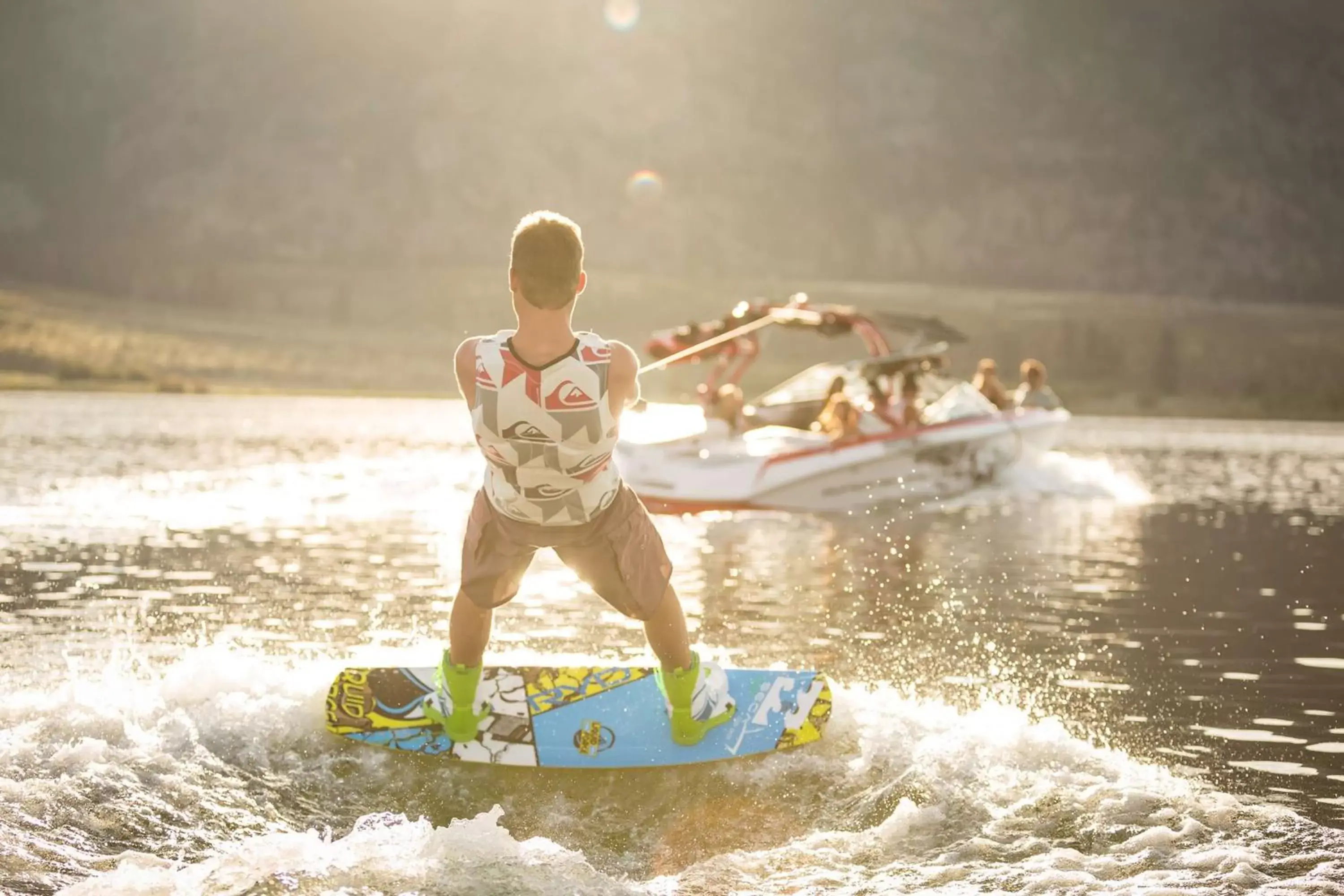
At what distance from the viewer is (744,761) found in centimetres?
690

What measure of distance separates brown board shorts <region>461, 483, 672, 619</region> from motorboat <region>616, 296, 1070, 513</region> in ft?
42.1

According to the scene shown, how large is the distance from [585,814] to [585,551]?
3.52ft

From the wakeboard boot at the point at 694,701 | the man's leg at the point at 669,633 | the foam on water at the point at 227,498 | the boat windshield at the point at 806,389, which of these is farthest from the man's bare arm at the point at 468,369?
the boat windshield at the point at 806,389

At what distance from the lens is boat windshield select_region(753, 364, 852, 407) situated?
26.3 m

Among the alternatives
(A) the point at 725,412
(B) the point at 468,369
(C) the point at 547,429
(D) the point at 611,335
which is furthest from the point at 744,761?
(D) the point at 611,335

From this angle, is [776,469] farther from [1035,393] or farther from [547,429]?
[547,429]

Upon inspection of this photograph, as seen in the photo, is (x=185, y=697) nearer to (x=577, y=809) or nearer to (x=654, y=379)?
(x=577, y=809)

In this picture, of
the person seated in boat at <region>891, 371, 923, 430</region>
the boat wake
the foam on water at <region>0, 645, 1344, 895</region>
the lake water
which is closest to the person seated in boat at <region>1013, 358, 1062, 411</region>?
the boat wake

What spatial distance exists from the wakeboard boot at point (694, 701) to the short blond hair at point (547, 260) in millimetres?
1895

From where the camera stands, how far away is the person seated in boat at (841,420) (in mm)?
22031

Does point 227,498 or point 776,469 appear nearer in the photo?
point 776,469

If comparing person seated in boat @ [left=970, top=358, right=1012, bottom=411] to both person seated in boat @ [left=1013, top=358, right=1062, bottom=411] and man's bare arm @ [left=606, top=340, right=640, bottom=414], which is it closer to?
person seated in boat @ [left=1013, top=358, right=1062, bottom=411]

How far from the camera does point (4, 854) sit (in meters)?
5.24

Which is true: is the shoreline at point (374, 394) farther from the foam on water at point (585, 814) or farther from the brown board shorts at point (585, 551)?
the brown board shorts at point (585, 551)
